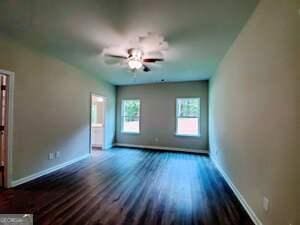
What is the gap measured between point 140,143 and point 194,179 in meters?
3.47

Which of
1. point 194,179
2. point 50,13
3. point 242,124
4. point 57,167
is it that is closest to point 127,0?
point 50,13

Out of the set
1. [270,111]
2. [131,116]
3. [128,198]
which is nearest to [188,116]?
[131,116]

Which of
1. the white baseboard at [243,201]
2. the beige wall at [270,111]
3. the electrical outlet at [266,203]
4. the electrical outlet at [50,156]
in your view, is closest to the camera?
the beige wall at [270,111]

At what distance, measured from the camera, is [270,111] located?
1.61 metres

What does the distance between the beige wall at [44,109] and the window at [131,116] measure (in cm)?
207

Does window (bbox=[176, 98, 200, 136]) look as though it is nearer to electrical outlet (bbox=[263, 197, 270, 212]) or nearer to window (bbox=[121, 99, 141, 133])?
window (bbox=[121, 99, 141, 133])

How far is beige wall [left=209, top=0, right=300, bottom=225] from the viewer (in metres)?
1.29

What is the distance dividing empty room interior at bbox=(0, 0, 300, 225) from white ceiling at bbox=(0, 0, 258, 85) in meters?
0.02

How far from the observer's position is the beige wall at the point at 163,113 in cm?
585

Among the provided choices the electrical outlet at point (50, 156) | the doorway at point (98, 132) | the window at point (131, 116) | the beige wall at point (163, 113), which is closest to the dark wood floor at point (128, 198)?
the electrical outlet at point (50, 156)

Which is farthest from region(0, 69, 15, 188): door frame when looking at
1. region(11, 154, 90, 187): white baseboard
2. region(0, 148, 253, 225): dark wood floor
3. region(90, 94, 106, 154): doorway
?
region(90, 94, 106, 154): doorway

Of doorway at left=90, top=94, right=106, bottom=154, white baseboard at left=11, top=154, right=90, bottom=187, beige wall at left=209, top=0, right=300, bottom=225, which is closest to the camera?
beige wall at left=209, top=0, right=300, bottom=225

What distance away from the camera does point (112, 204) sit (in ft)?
7.66

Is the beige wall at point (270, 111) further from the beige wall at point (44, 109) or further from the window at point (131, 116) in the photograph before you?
the window at point (131, 116)
